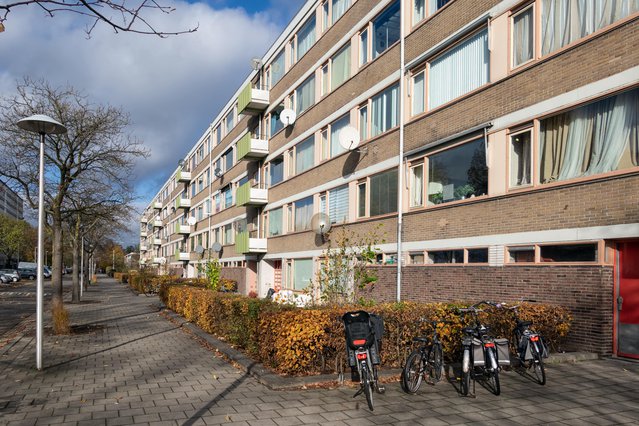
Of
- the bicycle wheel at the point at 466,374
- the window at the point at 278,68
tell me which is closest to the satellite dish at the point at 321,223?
the window at the point at 278,68

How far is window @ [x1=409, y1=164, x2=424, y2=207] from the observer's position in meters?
15.9

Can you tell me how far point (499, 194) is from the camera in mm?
12406

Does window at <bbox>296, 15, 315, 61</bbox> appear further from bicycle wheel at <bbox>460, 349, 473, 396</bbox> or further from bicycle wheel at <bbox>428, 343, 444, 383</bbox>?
bicycle wheel at <bbox>460, 349, 473, 396</bbox>

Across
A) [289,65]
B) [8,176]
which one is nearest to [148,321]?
[8,176]

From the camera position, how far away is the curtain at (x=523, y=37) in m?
12.0

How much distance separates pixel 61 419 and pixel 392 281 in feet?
38.3

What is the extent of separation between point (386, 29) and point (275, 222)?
1397 cm

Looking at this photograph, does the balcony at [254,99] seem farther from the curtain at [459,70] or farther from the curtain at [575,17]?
the curtain at [575,17]

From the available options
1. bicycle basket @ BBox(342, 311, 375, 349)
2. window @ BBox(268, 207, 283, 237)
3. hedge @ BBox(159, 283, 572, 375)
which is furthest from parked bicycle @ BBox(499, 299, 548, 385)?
window @ BBox(268, 207, 283, 237)

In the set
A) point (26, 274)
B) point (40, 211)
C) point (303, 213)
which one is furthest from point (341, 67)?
point (26, 274)

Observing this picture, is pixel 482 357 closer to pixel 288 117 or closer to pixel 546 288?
pixel 546 288

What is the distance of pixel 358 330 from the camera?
6746 millimetres

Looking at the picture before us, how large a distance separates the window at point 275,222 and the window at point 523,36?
17.8 m

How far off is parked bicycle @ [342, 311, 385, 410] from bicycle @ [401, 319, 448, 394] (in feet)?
1.46
